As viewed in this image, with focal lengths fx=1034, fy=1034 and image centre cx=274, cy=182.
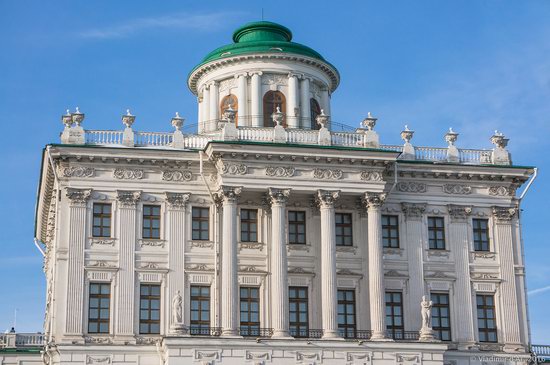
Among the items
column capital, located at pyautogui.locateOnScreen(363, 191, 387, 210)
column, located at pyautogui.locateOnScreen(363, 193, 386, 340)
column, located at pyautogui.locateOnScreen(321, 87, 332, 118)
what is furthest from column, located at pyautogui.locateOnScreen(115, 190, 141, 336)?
column, located at pyautogui.locateOnScreen(321, 87, 332, 118)

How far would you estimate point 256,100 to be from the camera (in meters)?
49.4

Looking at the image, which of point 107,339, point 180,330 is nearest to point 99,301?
point 107,339

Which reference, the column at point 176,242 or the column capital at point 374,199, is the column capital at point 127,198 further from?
the column capital at point 374,199

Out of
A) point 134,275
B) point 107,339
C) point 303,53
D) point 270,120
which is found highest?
point 303,53

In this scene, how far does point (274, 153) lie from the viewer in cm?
4400

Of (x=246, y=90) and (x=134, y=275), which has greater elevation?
(x=246, y=90)

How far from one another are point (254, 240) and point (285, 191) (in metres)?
2.78

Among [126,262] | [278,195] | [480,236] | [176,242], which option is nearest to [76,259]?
[126,262]

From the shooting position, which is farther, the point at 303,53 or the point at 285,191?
the point at 303,53

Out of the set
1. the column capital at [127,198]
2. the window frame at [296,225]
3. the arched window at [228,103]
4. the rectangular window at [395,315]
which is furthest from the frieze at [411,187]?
the column capital at [127,198]

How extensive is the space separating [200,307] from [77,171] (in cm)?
783

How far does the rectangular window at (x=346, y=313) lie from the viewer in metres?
44.7

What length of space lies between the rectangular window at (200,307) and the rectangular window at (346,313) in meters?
5.75

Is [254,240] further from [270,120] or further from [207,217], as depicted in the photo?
[270,120]
